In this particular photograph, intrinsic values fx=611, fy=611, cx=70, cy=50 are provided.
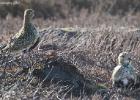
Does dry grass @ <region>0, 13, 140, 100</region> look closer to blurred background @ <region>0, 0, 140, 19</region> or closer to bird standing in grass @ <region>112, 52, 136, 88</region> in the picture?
bird standing in grass @ <region>112, 52, 136, 88</region>

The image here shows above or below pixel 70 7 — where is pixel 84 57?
above

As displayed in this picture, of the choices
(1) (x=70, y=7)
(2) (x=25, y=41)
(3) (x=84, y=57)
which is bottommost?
(1) (x=70, y=7)

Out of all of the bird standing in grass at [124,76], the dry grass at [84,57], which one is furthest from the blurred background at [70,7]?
the bird standing in grass at [124,76]

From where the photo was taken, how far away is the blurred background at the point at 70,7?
17.6 m

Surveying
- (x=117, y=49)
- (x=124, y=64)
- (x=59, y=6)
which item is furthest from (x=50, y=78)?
(x=59, y=6)

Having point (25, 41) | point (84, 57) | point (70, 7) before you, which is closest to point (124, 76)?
point (84, 57)

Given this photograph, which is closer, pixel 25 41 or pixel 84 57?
pixel 25 41

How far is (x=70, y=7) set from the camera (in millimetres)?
18562

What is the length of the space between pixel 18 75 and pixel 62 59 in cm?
68

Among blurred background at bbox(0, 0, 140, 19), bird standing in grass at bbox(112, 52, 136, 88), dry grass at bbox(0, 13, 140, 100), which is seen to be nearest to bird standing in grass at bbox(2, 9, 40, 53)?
dry grass at bbox(0, 13, 140, 100)

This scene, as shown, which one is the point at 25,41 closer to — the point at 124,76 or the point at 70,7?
the point at 124,76

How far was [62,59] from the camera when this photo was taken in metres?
8.69

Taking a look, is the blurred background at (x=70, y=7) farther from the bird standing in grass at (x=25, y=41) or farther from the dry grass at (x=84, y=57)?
the bird standing in grass at (x=25, y=41)

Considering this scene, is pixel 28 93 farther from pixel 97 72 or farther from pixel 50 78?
pixel 97 72
